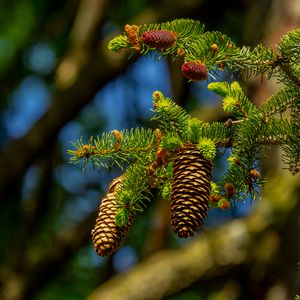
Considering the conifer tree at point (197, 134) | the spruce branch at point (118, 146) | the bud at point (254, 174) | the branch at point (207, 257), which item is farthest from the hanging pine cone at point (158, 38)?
the branch at point (207, 257)

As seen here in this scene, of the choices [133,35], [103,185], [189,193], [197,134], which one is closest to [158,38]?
[133,35]

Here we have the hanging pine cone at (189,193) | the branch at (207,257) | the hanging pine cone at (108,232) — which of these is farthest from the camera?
the branch at (207,257)

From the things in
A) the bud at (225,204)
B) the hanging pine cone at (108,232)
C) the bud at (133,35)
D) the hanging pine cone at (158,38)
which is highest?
the bud at (133,35)

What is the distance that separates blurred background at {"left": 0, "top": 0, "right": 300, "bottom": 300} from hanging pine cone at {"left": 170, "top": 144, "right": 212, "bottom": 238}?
2.81 ft

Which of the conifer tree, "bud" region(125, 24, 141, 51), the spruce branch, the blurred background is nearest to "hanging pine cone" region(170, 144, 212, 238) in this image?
the conifer tree

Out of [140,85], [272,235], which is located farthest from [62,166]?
[272,235]

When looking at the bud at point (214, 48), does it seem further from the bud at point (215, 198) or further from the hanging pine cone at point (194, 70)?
the bud at point (215, 198)

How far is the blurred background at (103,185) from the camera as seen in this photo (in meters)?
4.27

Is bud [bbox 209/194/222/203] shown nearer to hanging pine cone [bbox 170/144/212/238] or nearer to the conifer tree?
the conifer tree

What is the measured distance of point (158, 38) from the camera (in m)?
1.56

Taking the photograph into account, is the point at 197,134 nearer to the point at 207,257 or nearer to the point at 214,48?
the point at 214,48

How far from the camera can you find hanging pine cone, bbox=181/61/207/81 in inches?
60.9

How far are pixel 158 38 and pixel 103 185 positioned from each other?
16.0ft

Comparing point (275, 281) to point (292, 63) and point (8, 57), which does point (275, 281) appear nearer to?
point (292, 63)
